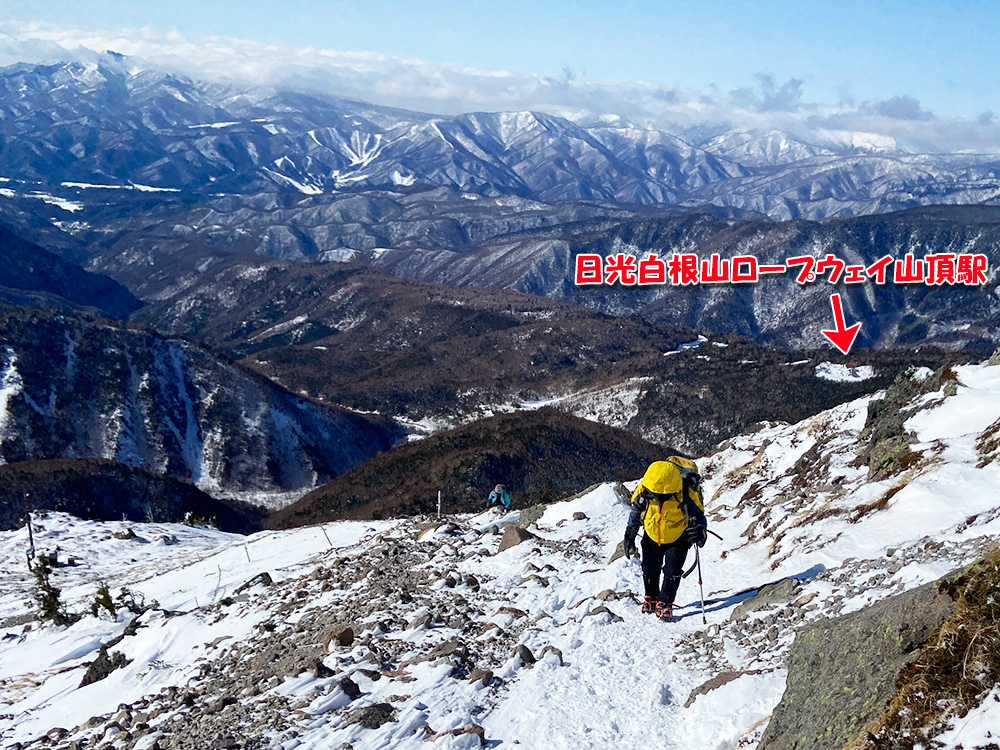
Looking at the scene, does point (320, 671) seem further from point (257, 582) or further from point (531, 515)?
point (531, 515)

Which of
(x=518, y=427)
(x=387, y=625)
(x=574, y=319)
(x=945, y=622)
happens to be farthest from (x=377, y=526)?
(x=574, y=319)

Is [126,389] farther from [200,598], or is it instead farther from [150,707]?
[150,707]

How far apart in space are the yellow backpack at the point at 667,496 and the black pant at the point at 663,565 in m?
0.20

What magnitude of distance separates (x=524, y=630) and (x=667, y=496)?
3.15 meters

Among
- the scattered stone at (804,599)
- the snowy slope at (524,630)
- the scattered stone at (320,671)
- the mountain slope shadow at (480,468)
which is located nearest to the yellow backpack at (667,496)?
the snowy slope at (524,630)

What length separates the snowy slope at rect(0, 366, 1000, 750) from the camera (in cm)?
867

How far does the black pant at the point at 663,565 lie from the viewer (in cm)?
1103

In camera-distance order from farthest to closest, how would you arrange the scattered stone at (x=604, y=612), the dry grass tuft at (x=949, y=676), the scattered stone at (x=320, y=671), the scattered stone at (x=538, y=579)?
the scattered stone at (x=538, y=579) → the scattered stone at (x=604, y=612) → the scattered stone at (x=320, y=671) → the dry grass tuft at (x=949, y=676)

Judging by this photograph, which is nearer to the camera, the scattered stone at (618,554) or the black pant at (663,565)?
the black pant at (663,565)

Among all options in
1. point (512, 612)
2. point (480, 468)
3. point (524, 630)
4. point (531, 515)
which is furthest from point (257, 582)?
point (480, 468)

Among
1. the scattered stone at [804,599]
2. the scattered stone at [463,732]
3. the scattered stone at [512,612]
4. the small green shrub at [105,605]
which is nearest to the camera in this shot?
the scattered stone at [463,732]

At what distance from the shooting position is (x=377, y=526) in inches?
963

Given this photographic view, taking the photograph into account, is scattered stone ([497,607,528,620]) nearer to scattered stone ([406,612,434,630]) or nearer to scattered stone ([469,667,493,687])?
scattered stone ([406,612,434,630])

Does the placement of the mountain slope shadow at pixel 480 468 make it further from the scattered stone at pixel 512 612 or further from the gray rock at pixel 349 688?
the gray rock at pixel 349 688
